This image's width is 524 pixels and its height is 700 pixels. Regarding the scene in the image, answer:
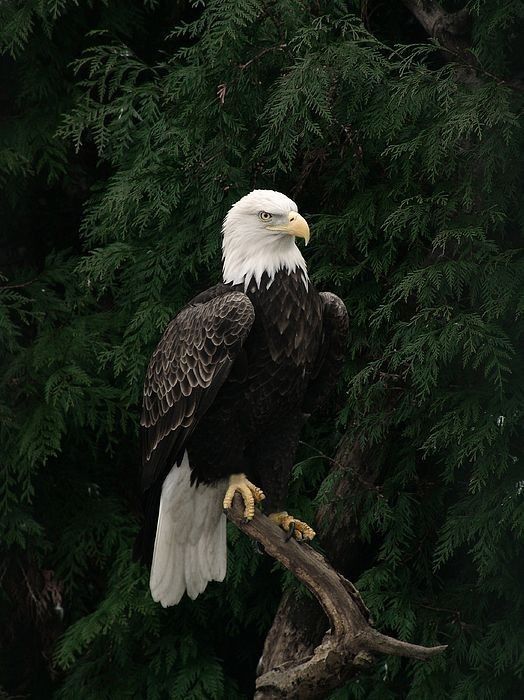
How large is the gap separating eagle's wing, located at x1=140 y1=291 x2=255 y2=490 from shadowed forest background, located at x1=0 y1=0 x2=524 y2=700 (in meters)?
0.61

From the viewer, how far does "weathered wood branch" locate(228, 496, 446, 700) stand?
2.84 meters

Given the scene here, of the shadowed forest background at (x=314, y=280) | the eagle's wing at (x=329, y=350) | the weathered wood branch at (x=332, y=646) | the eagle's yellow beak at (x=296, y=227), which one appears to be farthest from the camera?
the shadowed forest background at (x=314, y=280)

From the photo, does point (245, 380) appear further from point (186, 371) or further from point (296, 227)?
point (296, 227)

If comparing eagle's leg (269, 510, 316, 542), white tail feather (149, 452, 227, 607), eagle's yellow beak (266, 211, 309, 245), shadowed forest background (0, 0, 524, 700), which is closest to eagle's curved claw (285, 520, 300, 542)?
eagle's leg (269, 510, 316, 542)

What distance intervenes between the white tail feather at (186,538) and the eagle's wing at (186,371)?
0.27ft

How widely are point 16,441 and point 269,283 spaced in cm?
145

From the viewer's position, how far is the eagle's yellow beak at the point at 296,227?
311 centimetres

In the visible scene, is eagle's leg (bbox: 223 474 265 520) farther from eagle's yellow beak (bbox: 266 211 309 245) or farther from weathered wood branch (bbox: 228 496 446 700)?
eagle's yellow beak (bbox: 266 211 309 245)

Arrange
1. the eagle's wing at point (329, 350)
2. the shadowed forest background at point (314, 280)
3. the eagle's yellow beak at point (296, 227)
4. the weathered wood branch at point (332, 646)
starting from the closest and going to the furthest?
the weathered wood branch at point (332, 646) → the eagle's yellow beak at point (296, 227) → the eagle's wing at point (329, 350) → the shadowed forest background at point (314, 280)

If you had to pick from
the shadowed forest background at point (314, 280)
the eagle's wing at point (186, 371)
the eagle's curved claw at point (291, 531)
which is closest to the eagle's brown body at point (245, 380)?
the eagle's wing at point (186, 371)

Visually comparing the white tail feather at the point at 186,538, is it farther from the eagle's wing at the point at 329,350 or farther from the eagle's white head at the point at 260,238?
the eagle's white head at the point at 260,238

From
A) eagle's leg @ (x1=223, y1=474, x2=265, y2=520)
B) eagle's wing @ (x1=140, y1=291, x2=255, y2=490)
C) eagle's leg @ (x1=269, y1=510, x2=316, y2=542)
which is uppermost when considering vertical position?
eagle's wing @ (x1=140, y1=291, x2=255, y2=490)

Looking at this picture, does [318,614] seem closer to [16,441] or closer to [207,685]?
[207,685]

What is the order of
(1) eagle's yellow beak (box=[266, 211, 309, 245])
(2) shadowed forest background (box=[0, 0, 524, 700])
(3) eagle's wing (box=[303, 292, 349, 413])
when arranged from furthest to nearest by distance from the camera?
(2) shadowed forest background (box=[0, 0, 524, 700]), (3) eagle's wing (box=[303, 292, 349, 413]), (1) eagle's yellow beak (box=[266, 211, 309, 245])
